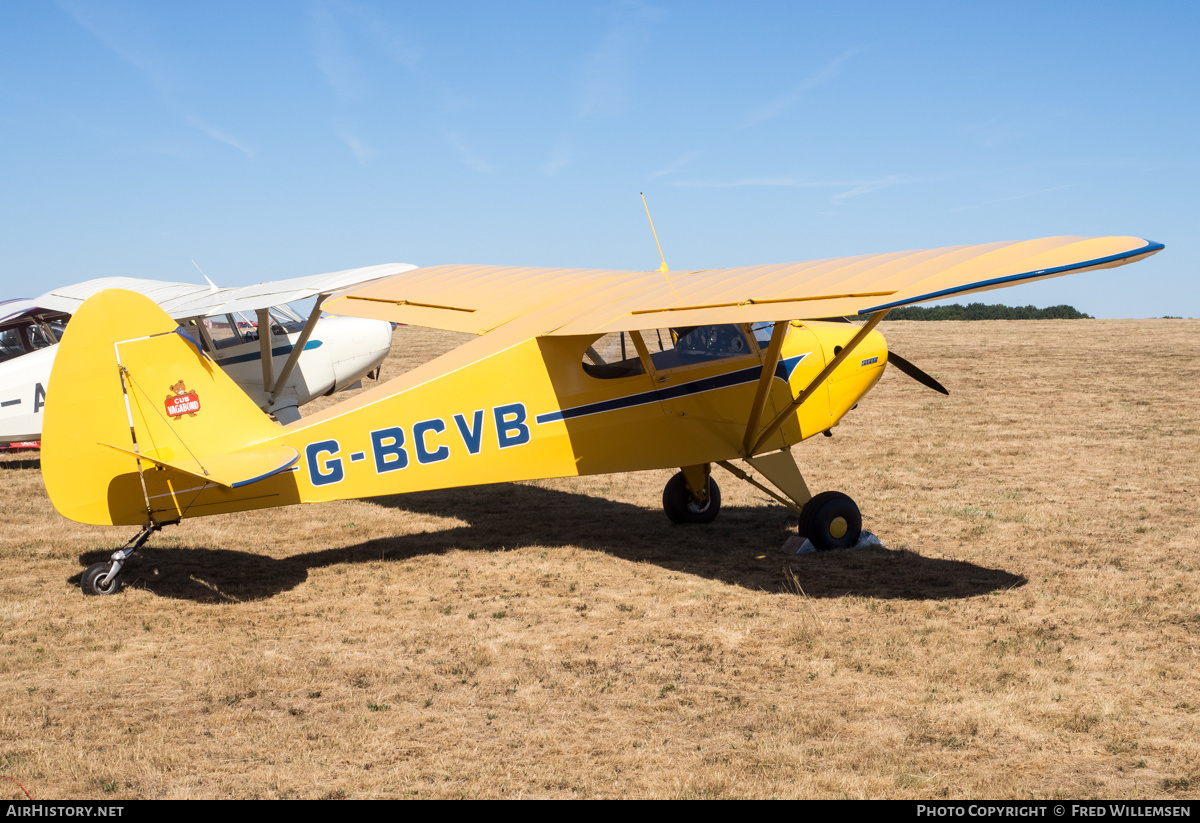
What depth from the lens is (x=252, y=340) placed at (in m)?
12.4

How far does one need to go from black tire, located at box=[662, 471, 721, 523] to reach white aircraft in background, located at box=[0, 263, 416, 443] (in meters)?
4.88

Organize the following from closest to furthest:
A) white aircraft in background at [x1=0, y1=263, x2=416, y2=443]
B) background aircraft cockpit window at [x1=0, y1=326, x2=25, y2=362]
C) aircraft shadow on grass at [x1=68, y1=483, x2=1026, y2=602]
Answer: aircraft shadow on grass at [x1=68, y1=483, x2=1026, y2=602]
white aircraft in background at [x1=0, y1=263, x2=416, y2=443]
background aircraft cockpit window at [x1=0, y1=326, x2=25, y2=362]

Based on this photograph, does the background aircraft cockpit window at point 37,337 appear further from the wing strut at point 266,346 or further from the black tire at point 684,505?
the black tire at point 684,505

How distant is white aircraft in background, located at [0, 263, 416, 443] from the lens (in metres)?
11.3

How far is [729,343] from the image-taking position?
26.0 ft

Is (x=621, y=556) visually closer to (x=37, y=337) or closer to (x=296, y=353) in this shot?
(x=296, y=353)

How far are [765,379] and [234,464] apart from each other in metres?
4.16

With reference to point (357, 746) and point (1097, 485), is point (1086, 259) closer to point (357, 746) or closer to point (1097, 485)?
point (357, 746)

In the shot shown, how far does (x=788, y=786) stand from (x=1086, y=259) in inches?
143

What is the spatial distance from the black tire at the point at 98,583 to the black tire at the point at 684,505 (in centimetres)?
497

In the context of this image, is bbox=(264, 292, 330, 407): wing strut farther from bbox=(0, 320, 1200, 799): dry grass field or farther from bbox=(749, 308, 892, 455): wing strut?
bbox=(749, 308, 892, 455): wing strut

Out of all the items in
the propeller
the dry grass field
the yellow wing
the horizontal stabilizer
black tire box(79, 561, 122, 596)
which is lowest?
the dry grass field

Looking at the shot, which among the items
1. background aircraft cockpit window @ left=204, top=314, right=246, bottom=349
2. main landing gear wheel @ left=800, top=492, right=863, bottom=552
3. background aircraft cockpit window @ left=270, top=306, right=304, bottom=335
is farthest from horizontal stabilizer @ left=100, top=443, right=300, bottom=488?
background aircraft cockpit window @ left=270, top=306, right=304, bottom=335

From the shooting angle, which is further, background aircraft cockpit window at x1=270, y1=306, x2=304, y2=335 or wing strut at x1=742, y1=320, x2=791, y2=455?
background aircraft cockpit window at x1=270, y1=306, x2=304, y2=335
